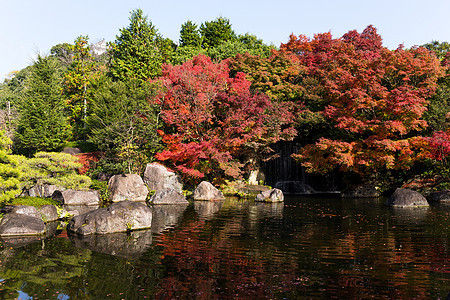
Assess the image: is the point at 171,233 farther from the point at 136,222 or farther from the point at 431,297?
the point at 431,297

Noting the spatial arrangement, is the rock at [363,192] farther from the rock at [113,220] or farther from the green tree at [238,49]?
the rock at [113,220]

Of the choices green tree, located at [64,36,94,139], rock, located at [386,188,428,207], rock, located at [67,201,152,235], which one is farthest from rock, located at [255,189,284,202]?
green tree, located at [64,36,94,139]

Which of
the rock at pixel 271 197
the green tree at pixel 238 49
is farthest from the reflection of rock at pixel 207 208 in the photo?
the green tree at pixel 238 49

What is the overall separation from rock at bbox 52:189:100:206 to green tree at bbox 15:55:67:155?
41.0 ft

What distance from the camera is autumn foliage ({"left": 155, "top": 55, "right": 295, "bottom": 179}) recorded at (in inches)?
1105

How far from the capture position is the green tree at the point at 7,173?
1415 cm

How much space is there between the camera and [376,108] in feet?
92.8

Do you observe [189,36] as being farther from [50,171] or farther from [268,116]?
[50,171]

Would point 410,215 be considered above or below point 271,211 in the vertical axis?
above

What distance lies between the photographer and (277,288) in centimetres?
769

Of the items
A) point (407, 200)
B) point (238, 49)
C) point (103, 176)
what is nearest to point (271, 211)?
point (407, 200)

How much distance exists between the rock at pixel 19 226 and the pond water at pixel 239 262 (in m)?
0.89

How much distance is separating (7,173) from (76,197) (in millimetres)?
9086

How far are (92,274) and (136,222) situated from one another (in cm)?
636
